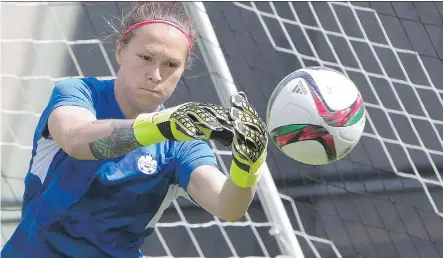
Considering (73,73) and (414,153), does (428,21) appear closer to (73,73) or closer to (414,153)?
(414,153)

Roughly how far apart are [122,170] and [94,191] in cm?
12

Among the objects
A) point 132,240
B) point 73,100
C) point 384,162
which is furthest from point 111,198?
point 384,162

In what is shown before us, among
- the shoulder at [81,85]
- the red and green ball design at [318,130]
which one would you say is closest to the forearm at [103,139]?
the shoulder at [81,85]

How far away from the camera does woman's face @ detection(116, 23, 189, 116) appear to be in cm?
300

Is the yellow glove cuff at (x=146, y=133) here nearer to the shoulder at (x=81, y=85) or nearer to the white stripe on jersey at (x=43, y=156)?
the shoulder at (x=81, y=85)

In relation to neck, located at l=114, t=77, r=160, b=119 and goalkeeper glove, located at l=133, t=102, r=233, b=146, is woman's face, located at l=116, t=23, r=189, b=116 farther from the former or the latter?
goalkeeper glove, located at l=133, t=102, r=233, b=146

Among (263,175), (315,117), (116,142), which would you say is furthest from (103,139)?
(263,175)

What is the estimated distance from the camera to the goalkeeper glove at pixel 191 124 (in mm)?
2496

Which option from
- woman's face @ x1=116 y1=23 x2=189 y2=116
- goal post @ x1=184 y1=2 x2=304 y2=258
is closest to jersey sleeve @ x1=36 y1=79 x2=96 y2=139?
woman's face @ x1=116 y1=23 x2=189 y2=116

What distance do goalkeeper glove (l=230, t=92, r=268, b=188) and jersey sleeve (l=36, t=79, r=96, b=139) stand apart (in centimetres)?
60

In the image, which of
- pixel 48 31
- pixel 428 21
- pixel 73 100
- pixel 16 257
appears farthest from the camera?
pixel 428 21

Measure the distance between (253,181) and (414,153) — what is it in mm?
3855

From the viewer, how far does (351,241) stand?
251 inches

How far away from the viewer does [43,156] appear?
3145 mm
